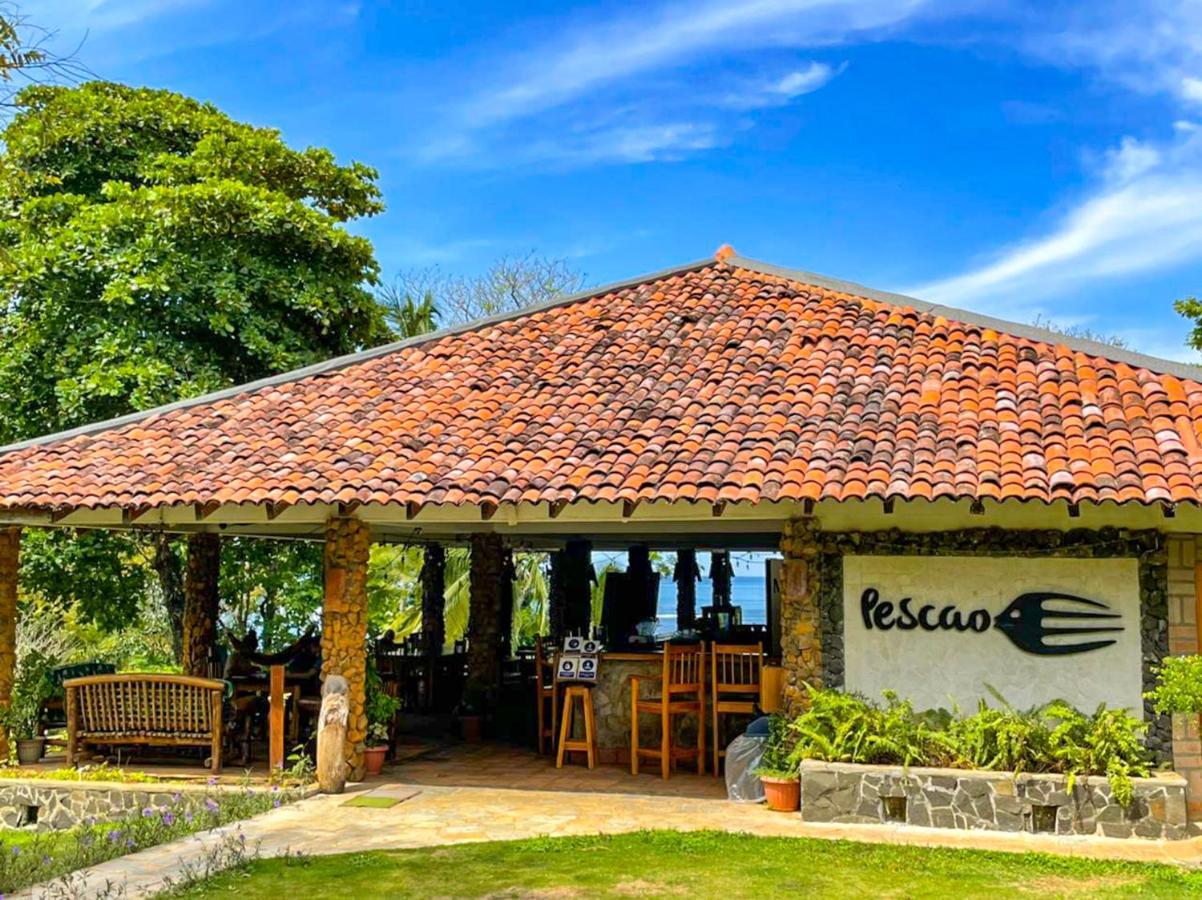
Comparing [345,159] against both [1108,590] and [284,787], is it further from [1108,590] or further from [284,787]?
[1108,590]

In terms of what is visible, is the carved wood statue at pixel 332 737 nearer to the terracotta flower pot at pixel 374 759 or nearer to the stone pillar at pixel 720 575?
the terracotta flower pot at pixel 374 759

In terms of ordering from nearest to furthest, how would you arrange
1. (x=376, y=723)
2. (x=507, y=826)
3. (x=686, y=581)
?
(x=507, y=826), (x=376, y=723), (x=686, y=581)

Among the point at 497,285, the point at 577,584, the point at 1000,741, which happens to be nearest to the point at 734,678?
the point at 1000,741

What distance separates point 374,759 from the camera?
11.5 meters

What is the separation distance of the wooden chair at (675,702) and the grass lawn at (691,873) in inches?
113

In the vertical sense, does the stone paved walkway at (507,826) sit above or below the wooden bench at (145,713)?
below

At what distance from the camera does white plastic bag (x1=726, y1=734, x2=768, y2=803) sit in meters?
10.4

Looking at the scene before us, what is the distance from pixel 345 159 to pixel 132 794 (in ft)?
41.5

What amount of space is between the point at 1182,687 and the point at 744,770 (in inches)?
149

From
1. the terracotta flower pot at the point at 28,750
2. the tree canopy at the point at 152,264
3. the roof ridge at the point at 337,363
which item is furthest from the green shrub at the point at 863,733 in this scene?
the tree canopy at the point at 152,264

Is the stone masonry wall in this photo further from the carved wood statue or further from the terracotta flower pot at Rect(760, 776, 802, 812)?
the carved wood statue

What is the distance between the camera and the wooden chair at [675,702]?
11562mm

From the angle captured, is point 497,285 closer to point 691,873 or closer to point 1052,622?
point 1052,622

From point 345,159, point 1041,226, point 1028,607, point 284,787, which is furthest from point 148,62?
point 1041,226
